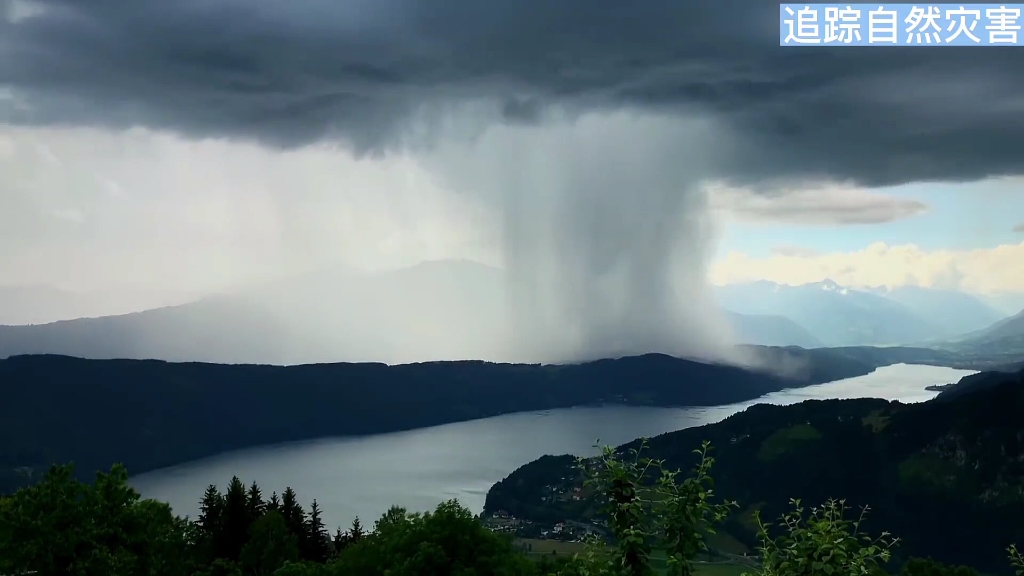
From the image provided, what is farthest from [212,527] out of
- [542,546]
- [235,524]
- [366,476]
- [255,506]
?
[366,476]

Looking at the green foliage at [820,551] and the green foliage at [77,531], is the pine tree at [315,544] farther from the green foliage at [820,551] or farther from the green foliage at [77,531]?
the green foliage at [820,551]

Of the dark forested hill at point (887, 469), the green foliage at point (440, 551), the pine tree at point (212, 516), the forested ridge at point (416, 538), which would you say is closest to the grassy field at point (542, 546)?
the dark forested hill at point (887, 469)

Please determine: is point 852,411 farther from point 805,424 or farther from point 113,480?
point 113,480

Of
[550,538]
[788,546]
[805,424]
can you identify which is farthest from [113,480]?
[805,424]

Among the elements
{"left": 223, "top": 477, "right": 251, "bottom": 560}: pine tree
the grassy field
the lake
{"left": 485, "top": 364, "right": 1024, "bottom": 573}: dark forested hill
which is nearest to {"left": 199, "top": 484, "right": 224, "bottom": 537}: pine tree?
{"left": 223, "top": 477, "right": 251, "bottom": 560}: pine tree

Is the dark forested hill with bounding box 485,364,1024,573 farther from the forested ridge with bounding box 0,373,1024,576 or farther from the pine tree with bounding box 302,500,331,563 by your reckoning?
the pine tree with bounding box 302,500,331,563

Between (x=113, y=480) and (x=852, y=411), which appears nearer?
(x=113, y=480)
